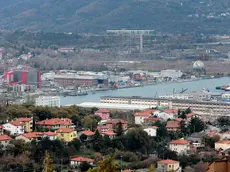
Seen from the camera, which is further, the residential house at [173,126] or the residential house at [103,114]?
the residential house at [103,114]

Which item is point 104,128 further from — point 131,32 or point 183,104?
point 131,32

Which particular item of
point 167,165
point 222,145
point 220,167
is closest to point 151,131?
point 222,145

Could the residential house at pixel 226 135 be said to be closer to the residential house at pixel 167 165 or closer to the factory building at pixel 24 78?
the residential house at pixel 167 165

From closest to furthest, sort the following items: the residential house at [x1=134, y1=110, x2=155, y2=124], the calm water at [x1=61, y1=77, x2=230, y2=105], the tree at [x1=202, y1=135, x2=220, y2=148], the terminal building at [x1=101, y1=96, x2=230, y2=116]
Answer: the tree at [x1=202, y1=135, x2=220, y2=148]
the residential house at [x1=134, y1=110, x2=155, y2=124]
the terminal building at [x1=101, y1=96, x2=230, y2=116]
the calm water at [x1=61, y1=77, x2=230, y2=105]

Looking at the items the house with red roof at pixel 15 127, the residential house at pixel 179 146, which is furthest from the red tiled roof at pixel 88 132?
the residential house at pixel 179 146

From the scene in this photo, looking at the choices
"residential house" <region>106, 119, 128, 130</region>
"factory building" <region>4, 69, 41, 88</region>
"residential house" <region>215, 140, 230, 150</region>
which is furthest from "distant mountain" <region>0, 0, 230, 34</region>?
"residential house" <region>215, 140, 230, 150</region>

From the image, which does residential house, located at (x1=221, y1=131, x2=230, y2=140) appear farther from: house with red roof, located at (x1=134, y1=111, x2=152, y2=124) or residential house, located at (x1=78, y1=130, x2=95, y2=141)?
residential house, located at (x1=78, y1=130, x2=95, y2=141)

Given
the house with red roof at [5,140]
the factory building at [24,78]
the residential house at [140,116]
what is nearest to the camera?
the house with red roof at [5,140]

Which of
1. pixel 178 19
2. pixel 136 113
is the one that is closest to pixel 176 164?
pixel 136 113
